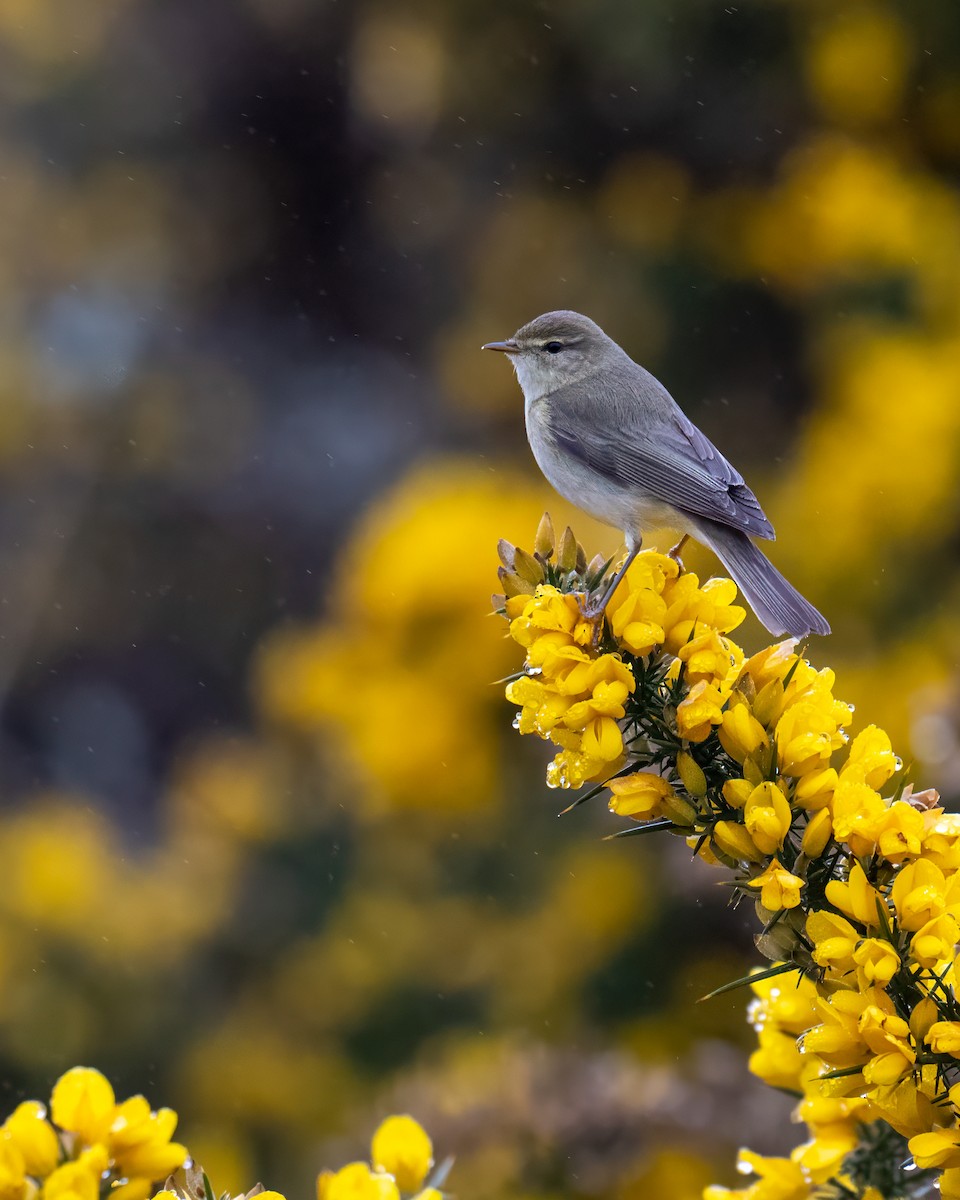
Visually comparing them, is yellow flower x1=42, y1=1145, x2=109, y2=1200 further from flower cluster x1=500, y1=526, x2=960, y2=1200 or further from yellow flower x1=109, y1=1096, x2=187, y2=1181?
flower cluster x1=500, y1=526, x2=960, y2=1200

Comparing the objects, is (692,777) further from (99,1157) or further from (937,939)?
(99,1157)

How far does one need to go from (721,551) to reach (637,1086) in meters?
1.17

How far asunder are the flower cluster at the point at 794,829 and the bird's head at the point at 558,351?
165 cm

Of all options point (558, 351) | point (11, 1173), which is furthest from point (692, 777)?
point (558, 351)

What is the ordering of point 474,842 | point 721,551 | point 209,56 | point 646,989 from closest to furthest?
point 721,551
point 646,989
point 474,842
point 209,56

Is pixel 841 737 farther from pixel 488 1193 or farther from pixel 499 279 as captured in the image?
pixel 499 279

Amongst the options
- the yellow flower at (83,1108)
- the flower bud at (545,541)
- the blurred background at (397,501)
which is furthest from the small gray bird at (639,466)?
the yellow flower at (83,1108)

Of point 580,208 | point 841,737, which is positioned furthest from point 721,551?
point 580,208

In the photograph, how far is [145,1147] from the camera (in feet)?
5.13

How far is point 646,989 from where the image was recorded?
4.08 metres

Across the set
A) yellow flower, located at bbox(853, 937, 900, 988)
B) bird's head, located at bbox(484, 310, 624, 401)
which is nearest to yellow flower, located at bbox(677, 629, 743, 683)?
yellow flower, located at bbox(853, 937, 900, 988)

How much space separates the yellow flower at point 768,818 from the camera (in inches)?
59.9

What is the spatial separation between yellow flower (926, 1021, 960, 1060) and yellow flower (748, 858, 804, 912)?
19 cm

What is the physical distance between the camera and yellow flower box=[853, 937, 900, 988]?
1.43 m
